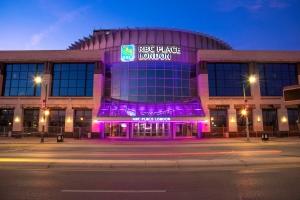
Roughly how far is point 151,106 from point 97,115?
11060 mm

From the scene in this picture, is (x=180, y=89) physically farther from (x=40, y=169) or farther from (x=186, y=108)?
(x=40, y=169)

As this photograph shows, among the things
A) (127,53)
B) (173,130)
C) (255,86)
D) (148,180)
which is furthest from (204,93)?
(148,180)

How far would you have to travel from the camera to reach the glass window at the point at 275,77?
54406 mm

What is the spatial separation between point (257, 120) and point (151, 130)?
71.4ft

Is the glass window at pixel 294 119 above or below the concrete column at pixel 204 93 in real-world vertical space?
below

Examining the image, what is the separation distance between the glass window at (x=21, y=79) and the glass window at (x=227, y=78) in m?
36.6

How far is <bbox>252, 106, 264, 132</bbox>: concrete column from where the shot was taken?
5209 centimetres

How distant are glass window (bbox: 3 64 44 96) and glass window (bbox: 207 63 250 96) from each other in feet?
120

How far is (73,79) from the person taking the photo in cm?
5416

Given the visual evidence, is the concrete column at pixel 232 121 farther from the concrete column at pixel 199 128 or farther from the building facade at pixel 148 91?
the concrete column at pixel 199 128

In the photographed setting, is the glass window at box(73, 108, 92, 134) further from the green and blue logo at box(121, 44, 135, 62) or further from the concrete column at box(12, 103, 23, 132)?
the green and blue logo at box(121, 44, 135, 62)

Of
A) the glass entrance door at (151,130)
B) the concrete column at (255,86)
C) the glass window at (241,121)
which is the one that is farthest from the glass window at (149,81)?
the concrete column at (255,86)

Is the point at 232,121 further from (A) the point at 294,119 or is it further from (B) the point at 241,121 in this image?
(A) the point at 294,119

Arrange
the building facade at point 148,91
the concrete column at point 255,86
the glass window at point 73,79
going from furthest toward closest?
the glass window at point 73,79 → the concrete column at point 255,86 → the building facade at point 148,91
